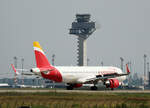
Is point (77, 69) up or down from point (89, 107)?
up

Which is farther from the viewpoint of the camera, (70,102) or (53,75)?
(53,75)

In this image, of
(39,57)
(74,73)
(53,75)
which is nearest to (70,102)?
(39,57)

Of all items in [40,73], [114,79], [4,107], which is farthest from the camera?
[114,79]

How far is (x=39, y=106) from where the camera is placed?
4559 cm

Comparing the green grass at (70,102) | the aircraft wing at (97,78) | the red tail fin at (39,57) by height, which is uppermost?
the red tail fin at (39,57)

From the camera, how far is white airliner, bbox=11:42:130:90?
3337 inches

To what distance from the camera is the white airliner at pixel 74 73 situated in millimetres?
84750

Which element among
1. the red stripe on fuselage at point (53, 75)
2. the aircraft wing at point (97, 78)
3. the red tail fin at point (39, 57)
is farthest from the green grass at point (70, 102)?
the aircraft wing at point (97, 78)

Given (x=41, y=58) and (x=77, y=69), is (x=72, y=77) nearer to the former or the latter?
(x=77, y=69)

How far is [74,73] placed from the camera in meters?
89.2

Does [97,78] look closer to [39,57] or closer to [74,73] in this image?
[74,73]

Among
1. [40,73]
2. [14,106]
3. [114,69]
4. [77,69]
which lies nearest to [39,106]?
[14,106]

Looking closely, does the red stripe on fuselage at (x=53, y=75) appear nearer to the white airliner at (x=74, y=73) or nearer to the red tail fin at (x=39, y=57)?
the white airliner at (x=74, y=73)

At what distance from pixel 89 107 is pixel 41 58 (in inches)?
1579
